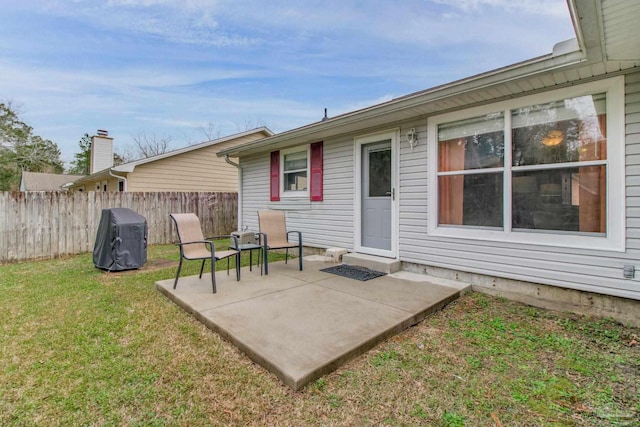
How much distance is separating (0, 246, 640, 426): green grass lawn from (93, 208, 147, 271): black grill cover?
1.89 metres

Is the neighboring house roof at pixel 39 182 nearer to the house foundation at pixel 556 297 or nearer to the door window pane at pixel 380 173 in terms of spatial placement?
the door window pane at pixel 380 173

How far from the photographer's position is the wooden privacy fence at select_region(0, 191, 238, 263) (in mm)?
5930

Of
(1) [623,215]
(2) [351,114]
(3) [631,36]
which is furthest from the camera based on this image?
(2) [351,114]

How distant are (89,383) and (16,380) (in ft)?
1.70

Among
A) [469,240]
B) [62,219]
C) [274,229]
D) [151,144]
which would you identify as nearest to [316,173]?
[274,229]

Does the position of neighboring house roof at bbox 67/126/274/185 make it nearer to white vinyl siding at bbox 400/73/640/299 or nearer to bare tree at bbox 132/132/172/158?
white vinyl siding at bbox 400/73/640/299

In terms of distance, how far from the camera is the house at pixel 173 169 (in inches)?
392

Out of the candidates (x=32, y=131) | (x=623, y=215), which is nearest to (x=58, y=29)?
(x=623, y=215)

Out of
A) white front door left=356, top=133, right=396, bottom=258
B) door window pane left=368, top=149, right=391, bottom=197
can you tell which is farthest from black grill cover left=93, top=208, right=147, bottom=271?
door window pane left=368, top=149, right=391, bottom=197

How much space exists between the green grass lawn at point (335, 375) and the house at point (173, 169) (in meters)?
7.63

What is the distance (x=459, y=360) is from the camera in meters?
2.26

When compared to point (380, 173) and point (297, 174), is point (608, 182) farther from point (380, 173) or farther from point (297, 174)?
point (297, 174)

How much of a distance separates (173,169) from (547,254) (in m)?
11.1

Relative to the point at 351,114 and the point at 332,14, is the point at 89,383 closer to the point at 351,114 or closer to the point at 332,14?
the point at 351,114
